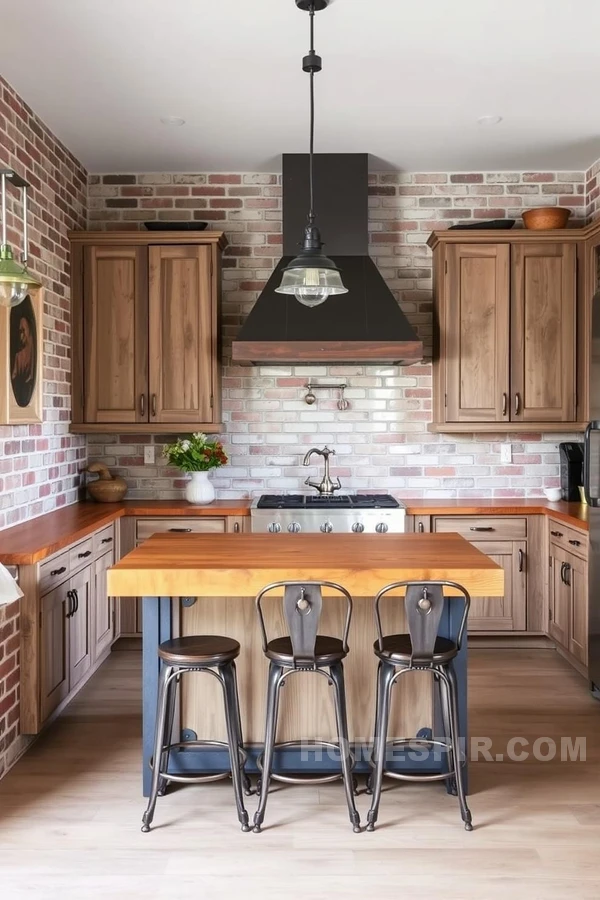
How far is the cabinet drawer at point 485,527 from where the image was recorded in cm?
466

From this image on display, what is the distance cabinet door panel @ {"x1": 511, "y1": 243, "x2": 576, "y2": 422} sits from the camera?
4.80 metres

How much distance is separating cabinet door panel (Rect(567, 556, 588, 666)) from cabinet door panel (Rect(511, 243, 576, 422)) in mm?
1052

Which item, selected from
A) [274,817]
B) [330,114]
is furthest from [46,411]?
[274,817]

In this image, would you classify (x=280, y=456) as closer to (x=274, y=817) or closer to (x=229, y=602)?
(x=229, y=602)

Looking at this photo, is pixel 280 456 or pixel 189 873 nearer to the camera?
pixel 189 873

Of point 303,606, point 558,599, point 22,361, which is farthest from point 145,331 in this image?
point 558,599

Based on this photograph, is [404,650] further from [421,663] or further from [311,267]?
[311,267]

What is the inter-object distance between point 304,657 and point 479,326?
9.42 feet

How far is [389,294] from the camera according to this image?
4.71 metres

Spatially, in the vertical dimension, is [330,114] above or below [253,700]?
above

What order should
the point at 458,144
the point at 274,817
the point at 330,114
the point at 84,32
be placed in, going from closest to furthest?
the point at 274,817, the point at 84,32, the point at 330,114, the point at 458,144

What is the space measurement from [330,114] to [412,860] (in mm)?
3477

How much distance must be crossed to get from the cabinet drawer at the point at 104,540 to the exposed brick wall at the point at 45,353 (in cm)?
34

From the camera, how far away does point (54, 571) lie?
340 cm
